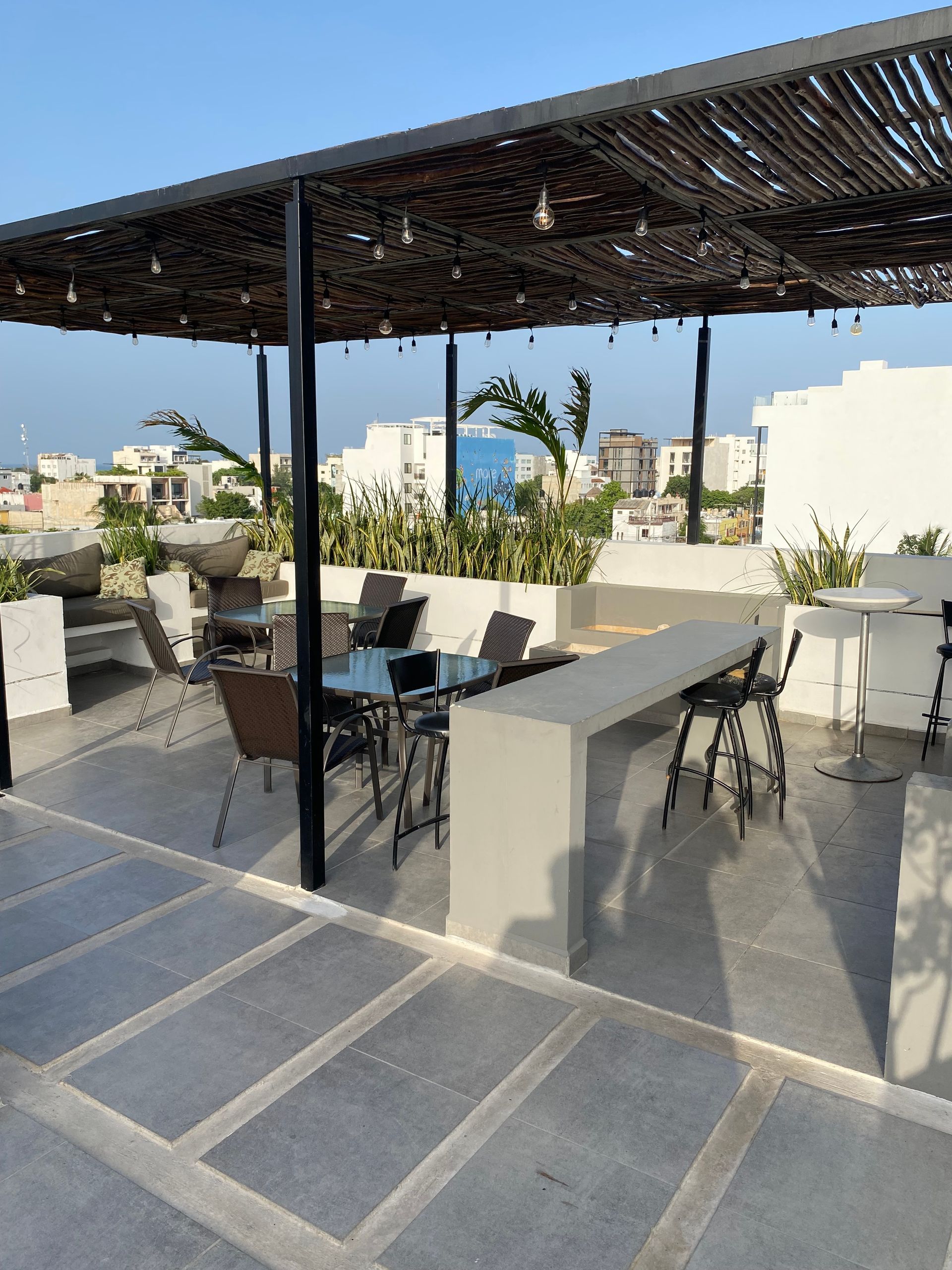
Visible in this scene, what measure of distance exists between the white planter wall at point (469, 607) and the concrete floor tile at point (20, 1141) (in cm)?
508

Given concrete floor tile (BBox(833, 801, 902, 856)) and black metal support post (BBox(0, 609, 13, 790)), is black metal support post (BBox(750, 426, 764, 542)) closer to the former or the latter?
concrete floor tile (BBox(833, 801, 902, 856))

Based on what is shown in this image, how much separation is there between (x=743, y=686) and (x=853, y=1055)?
1.97 meters

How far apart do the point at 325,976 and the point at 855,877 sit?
2.26 m

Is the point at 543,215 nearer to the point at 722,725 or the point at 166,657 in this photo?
the point at 722,725

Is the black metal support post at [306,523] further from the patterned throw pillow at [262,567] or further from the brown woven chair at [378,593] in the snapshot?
the patterned throw pillow at [262,567]

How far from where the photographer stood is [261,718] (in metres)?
4.12

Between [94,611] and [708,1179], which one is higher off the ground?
[94,611]

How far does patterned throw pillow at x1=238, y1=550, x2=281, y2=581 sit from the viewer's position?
8.83 metres

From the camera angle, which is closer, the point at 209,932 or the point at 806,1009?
the point at 806,1009

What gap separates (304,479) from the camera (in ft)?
12.1

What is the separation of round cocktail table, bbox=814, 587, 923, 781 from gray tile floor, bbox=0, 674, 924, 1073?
0.42ft

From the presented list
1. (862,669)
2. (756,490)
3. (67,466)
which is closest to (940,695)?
(862,669)

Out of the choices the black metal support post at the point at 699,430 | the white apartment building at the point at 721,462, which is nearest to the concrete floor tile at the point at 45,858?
the black metal support post at the point at 699,430

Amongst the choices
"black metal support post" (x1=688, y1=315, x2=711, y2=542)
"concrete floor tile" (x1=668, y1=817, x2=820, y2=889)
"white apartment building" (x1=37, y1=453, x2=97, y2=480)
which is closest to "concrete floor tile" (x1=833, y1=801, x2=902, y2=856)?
"concrete floor tile" (x1=668, y1=817, x2=820, y2=889)
